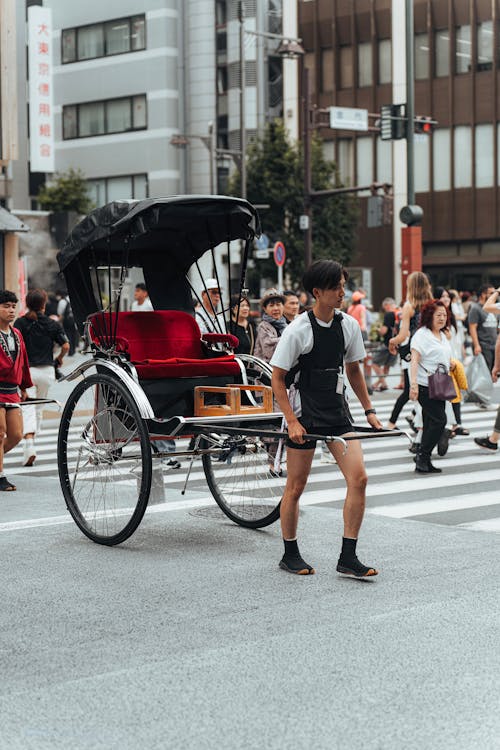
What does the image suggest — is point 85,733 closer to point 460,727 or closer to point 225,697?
point 225,697

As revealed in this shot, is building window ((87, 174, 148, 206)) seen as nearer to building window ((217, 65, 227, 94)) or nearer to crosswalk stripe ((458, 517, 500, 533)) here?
building window ((217, 65, 227, 94))

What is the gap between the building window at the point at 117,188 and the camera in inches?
2327

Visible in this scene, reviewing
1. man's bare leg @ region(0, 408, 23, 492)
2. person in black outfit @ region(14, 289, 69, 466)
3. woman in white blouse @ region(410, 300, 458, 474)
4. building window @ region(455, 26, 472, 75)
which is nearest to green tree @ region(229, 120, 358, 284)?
building window @ region(455, 26, 472, 75)

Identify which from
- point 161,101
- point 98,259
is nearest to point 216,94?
point 161,101

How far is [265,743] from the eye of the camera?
402 cm

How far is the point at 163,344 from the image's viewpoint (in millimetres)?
8711

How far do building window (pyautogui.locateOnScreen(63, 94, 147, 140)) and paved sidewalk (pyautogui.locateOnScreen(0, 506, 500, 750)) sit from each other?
52.7m

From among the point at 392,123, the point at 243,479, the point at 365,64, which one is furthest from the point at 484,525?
the point at 365,64

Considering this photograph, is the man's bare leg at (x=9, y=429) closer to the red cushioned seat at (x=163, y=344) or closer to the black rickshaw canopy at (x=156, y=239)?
the black rickshaw canopy at (x=156, y=239)

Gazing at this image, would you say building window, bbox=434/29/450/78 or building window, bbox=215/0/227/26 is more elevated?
building window, bbox=215/0/227/26

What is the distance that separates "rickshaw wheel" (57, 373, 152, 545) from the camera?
774 centimetres

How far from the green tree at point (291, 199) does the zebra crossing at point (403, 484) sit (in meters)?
32.0

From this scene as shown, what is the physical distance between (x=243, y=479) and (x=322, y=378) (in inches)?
72.2

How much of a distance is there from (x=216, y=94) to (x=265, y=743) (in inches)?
2206
